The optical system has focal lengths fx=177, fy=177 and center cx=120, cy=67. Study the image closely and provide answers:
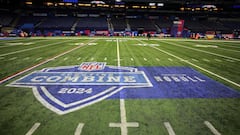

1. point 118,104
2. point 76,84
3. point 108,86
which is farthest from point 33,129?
point 108,86

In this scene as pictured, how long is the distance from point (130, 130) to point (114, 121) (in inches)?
20.4

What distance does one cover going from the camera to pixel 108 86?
6434 mm

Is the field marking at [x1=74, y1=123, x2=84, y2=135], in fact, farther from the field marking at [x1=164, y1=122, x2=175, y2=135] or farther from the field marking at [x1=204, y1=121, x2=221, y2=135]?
the field marking at [x1=204, y1=121, x2=221, y2=135]

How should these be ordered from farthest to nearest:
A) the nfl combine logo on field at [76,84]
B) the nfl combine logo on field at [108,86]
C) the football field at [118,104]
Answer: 1. the nfl combine logo on field at [108,86]
2. the nfl combine logo on field at [76,84]
3. the football field at [118,104]

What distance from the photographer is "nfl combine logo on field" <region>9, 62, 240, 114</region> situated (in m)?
5.31

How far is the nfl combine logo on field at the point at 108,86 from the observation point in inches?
209

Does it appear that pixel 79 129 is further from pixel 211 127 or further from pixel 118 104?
pixel 211 127

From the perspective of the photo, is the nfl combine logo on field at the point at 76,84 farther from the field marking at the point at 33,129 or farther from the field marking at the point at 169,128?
the field marking at the point at 169,128

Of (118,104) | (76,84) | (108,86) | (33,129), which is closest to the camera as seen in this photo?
(33,129)

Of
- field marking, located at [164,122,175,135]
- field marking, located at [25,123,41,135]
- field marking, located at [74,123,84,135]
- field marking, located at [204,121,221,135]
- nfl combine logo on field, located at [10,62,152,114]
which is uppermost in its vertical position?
nfl combine logo on field, located at [10,62,152,114]

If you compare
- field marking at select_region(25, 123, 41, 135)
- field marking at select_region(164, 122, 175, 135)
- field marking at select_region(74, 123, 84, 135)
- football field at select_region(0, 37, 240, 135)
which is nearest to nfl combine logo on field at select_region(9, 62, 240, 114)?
football field at select_region(0, 37, 240, 135)

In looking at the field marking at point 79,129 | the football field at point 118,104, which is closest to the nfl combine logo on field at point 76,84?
the football field at point 118,104

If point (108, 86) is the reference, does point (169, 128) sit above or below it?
below

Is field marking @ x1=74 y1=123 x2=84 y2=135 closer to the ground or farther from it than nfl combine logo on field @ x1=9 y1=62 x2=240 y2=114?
closer to the ground
